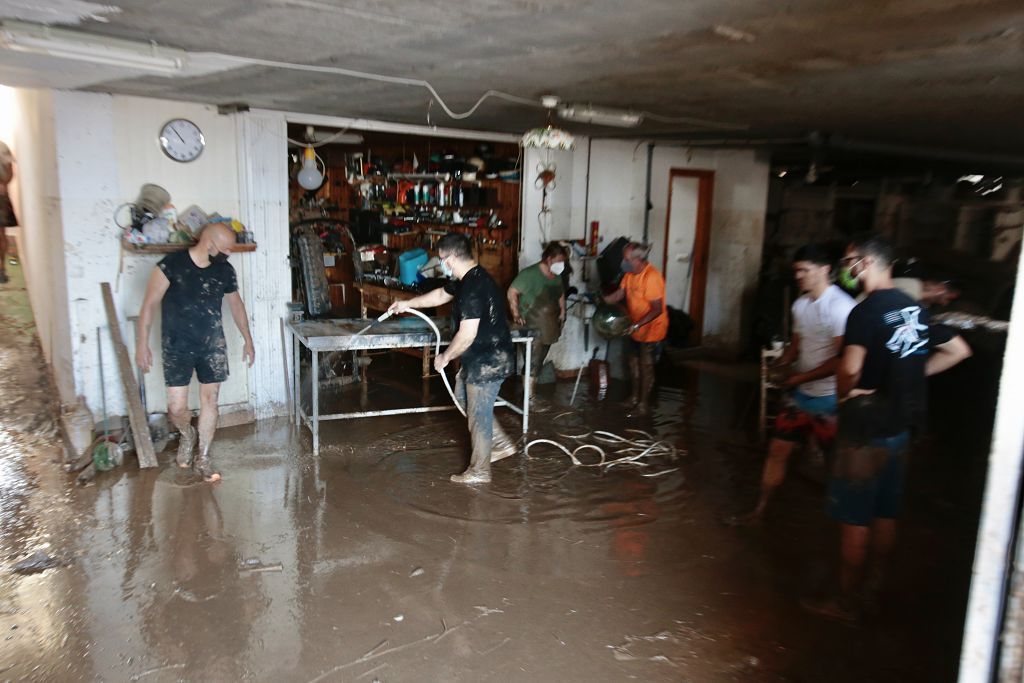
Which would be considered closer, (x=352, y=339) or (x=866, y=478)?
(x=866, y=478)

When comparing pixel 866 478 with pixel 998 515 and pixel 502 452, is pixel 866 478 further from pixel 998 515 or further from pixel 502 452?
pixel 502 452

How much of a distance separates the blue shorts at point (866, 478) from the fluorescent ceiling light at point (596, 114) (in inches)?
114

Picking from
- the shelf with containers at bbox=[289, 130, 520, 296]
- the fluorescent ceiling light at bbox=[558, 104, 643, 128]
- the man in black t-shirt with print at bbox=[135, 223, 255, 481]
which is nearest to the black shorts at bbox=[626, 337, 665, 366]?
the shelf with containers at bbox=[289, 130, 520, 296]

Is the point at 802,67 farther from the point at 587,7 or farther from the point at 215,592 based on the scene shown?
the point at 215,592

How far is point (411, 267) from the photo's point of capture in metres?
7.59

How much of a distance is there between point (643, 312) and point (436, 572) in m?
3.42

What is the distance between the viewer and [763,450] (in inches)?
224

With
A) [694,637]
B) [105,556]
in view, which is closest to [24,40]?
[105,556]

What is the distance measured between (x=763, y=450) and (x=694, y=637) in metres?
2.71

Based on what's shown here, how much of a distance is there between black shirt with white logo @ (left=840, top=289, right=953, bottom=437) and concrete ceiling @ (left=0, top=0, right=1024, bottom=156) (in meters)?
1.12

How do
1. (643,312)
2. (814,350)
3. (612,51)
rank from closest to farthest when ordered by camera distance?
(612,51) → (814,350) → (643,312)

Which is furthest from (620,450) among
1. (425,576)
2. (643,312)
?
(425,576)

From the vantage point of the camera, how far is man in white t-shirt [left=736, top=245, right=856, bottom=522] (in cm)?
405

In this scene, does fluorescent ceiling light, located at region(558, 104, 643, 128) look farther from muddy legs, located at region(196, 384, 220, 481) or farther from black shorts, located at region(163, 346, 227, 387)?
muddy legs, located at region(196, 384, 220, 481)
